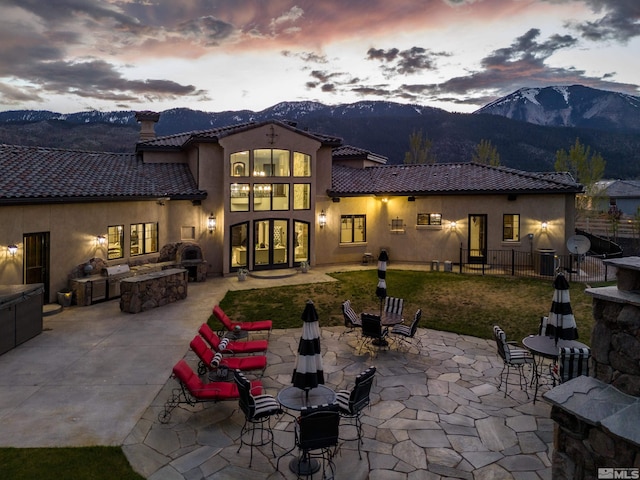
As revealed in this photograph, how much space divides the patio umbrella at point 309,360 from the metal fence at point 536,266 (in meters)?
16.9

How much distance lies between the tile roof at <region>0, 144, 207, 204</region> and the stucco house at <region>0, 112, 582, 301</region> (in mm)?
84

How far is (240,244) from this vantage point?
22109mm

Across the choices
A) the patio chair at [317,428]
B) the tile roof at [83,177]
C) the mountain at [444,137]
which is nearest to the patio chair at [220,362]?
the patio chair at [317,428]

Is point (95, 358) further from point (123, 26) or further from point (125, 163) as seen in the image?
point (123, 26)

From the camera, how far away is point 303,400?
6840mm

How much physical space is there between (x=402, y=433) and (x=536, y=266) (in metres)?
17.9

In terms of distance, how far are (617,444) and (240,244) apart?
65.2 feet

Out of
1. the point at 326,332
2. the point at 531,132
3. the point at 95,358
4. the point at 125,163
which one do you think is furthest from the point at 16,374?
the point at 531,132

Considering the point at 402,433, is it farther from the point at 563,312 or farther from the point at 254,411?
the point at 563,312

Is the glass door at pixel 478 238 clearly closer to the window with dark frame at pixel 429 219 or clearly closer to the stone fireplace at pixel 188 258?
the window with dark frame at pixel 429 219

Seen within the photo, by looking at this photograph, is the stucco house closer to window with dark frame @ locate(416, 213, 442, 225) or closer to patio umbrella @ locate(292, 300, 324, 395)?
window with dark frame @ locate(416, 213, 442, 225)
